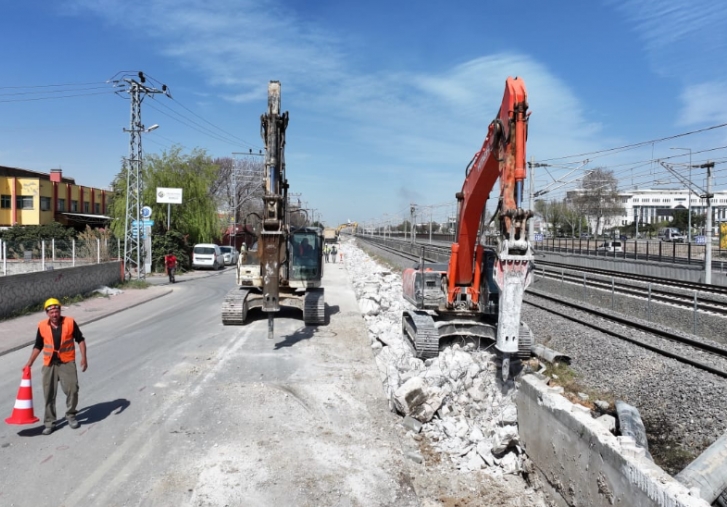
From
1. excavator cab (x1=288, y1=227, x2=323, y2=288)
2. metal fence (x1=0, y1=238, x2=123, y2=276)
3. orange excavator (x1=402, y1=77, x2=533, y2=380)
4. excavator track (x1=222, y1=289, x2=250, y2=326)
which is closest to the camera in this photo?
orange excavator (x1=402, y1=77, x2=533, y2=380)

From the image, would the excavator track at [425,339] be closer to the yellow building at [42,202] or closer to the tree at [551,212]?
the yellow building at [42,202]

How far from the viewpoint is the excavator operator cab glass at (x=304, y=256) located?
51.5 feet

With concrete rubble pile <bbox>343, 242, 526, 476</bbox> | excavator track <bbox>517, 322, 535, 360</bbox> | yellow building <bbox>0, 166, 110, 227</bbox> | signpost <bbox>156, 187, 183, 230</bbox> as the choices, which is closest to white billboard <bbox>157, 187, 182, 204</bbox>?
signpost <bbox>156, 187, 183, 230</bbox>

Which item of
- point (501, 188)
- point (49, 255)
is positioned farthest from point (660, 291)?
point (49, 255)

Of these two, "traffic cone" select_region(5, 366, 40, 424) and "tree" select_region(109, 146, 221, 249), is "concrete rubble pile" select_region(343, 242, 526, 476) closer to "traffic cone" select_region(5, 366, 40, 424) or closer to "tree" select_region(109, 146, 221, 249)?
"traffic cone" select_region(5, 366, 40, 424)

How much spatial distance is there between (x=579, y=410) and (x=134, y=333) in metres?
11.5

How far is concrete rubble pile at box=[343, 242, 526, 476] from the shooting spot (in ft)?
21.9

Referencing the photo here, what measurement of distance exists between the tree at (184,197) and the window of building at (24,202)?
42.5ft

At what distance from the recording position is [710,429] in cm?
734

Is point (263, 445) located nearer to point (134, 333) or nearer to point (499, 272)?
point (499, 272)

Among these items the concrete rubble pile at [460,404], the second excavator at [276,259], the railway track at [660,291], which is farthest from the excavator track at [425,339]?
the railway track at [660,291]

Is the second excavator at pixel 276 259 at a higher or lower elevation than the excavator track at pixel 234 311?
higher

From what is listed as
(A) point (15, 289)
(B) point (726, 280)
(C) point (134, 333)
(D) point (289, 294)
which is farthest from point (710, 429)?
A: (B) point (726, 280)

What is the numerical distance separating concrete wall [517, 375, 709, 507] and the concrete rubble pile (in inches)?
12.4
